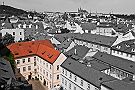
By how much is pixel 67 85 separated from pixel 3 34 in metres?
43.4

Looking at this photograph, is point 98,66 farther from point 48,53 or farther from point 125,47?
point 125,47

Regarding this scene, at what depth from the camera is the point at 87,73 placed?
135 feet

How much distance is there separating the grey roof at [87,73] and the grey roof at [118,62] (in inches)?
366

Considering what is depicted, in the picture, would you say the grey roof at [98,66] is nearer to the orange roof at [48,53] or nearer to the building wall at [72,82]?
the building wall at [72,82]

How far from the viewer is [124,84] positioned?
3328cm

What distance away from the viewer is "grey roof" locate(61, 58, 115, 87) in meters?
38.0

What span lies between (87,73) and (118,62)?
12.5 m

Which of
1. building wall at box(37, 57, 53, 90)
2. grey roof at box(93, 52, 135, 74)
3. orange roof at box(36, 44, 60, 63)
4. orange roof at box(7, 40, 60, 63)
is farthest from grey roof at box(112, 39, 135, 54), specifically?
building wall at box(37, 57, 53, 90)

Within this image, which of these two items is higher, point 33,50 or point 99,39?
point 99,39

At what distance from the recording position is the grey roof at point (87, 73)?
125ft

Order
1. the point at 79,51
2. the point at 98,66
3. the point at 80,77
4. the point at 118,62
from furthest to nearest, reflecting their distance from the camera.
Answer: the point at 79,51 < the point at 118,62 < the point at 98,66 < the point at 80,77

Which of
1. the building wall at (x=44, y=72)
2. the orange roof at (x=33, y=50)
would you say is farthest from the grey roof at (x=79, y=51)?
the building wall at (x=44, y=72)

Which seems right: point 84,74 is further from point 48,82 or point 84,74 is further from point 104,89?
point 48,82

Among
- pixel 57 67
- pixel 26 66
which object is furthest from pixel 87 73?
pixel 26 66
